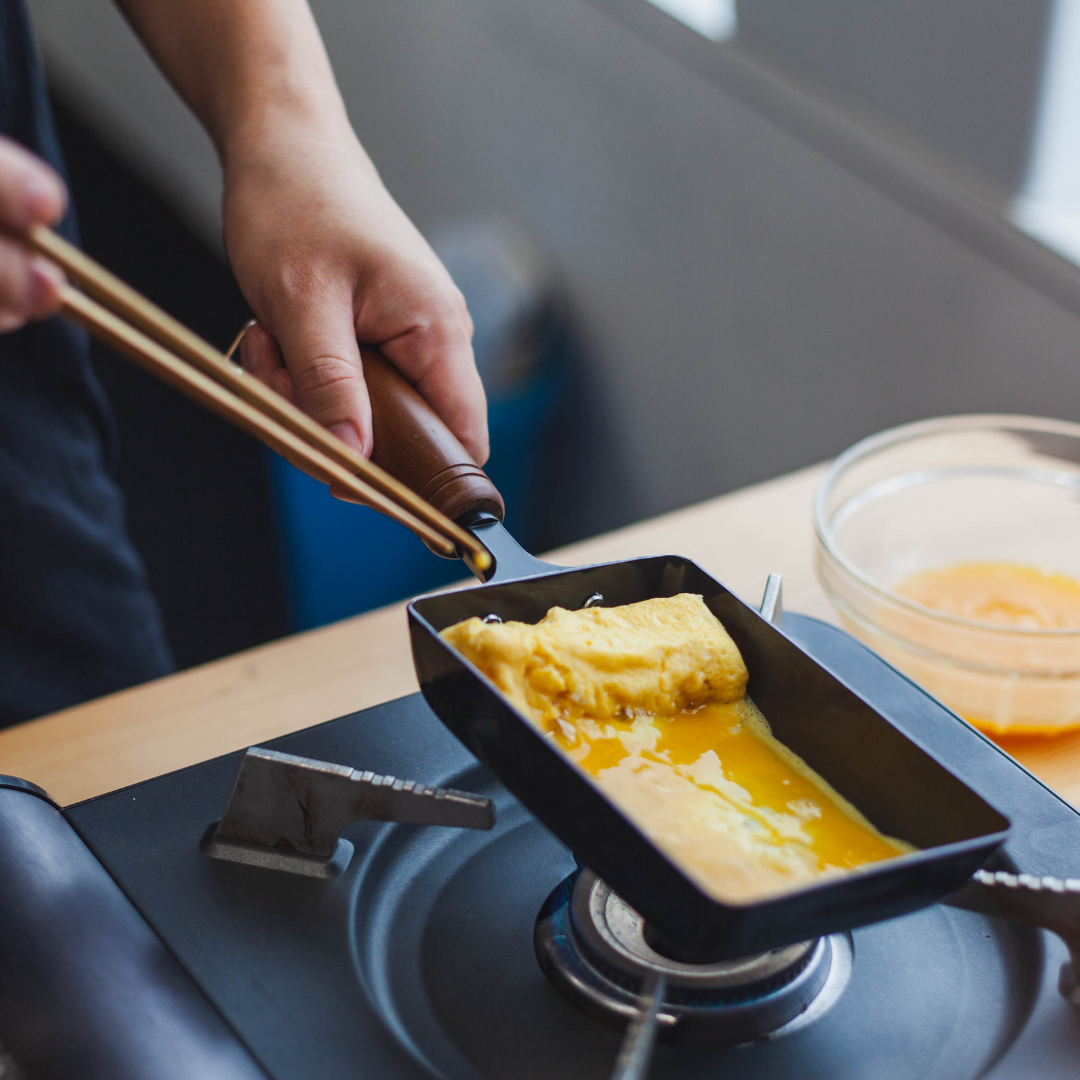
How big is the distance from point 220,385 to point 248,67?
17.5 inches

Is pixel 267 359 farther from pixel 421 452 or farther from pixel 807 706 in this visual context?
pixel 807 706

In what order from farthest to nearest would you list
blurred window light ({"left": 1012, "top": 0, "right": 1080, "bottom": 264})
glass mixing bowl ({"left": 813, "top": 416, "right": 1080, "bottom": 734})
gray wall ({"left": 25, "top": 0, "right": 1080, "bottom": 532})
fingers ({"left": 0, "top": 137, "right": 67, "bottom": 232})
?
gray wall ({"left": 25, "top": 0, "right": 1080, "bottom": 532}) → blurred window light ({"left": 1012, "top": 0, "right": 1080, "bottom": 264}) → glass mixing bowl ({"left": 813, "top": 416, "right": 1080, "bottom": 734}) → fingers ({"left": 0, "top": 137, "right": 67, "bottom": 232})

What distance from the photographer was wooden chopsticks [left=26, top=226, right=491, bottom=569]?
44 centimetres

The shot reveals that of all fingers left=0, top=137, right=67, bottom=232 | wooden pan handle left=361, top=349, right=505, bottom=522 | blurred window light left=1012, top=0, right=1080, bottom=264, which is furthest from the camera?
blurred window light left=1012, top=0, right=1080, bottom=264

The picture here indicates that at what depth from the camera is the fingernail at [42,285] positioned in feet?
1.34

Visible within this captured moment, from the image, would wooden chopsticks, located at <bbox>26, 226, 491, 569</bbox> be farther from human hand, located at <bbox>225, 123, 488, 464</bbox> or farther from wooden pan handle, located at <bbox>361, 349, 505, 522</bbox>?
human hand, located at <bbox>225, 123, 488, 464</bbox>

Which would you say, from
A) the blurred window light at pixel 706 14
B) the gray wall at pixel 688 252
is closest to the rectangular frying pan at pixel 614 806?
the gray wall at pixel 688 252

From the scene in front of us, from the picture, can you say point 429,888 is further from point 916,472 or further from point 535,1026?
point 916,472

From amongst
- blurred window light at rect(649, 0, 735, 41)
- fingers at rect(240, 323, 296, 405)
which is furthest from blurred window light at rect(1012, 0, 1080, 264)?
fingers at rect(240, 323, 296, 405)

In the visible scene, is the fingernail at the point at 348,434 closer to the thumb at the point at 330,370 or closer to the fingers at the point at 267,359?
the thumb at the point at 330,370

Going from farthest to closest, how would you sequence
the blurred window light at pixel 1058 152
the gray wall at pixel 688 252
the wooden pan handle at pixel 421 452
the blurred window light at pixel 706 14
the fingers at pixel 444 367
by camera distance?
the blurred window light at pixel 706 14 → the gray wall at pixel 688 252 → the blurred window light at pixel 1058 152 → the fingers at pixel 444 367 → the wooden pan handle at pixel 421 452

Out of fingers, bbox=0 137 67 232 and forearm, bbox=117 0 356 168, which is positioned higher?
fingers, bbox=0 137 67 232

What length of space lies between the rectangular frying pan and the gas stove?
Result: 0.04m

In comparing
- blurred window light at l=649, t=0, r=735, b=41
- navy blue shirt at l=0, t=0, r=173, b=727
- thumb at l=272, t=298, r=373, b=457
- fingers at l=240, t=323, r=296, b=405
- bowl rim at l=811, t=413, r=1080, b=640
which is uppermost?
blurred window light at l=649, t=0, r=735, b=41
